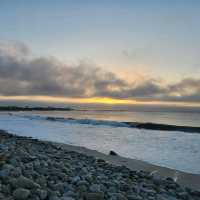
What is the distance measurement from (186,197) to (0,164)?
335 cm

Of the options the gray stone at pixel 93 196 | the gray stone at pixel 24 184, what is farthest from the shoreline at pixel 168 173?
the gray stone at pixel 24 184

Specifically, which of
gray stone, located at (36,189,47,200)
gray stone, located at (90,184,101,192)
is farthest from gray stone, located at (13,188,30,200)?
gray stone, located at (90,184,101,192)

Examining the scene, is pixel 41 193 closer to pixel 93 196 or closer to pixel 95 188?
pixel 93 196

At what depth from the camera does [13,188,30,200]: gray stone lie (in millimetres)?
4191

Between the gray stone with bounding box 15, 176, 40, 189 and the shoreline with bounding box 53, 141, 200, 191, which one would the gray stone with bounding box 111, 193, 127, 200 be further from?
the shoreline with bounding box 53, 141, 200, 191

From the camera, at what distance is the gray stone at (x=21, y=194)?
4.19m

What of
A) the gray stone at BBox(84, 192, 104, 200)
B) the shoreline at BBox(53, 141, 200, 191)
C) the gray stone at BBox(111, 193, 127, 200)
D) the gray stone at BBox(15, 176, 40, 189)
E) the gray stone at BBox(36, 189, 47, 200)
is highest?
the gray stone at BBox(15, 176, 40, 189)

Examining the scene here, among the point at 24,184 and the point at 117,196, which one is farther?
the point at 117,196

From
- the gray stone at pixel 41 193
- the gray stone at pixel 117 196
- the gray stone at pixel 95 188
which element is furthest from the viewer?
the gray stone at pixel 95 188

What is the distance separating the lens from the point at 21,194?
423 centimetres

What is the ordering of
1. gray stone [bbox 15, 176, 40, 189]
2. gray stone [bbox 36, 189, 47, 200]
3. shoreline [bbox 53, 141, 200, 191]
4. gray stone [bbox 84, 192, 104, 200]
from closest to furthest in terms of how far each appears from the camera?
1. gray stone [bbox 36, 189, 47, 200]
2. gray stone [bbox 15, 176, 40, 189]
3. gray stone [bbox 84, 192, 104, 200]
4. shoreline [bbox 53, 141, 200, 191]

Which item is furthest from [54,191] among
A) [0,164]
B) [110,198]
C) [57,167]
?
[57,167]

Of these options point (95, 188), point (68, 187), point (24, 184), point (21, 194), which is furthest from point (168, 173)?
point (21, 194)

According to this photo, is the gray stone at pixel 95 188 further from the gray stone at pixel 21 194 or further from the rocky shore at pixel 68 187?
the gray stone at pixel 21 194
